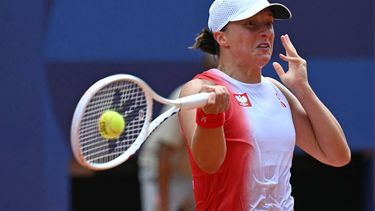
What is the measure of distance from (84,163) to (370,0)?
133 inches

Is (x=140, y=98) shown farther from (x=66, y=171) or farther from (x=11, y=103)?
(x=66, y=171)

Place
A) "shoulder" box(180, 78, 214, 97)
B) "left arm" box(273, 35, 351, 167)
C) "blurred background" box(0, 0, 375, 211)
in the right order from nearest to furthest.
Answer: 1. "shoulder" box(180, 78, 214, 97)
2. "left arm" box(273, 35, 351, 167)
3. "blurred background" box(0, 0, 375, 211)

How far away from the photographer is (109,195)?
7703 millimetres

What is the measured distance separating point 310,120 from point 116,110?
91 centimetres

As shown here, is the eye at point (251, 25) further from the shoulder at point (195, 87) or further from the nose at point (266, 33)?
the shoulder at point (195, 87)

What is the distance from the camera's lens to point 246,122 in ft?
12.9

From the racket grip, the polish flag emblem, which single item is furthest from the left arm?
the racket grip

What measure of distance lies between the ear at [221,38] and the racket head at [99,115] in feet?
1.33

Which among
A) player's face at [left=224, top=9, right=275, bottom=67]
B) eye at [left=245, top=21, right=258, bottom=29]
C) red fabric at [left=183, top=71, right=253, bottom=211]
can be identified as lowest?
red fabric at [left=183, top=71, right=253, bottom=211]

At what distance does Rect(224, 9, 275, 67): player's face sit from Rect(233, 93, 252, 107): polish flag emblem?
0.45ft

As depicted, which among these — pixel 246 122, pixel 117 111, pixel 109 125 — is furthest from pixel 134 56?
pixel 109 125

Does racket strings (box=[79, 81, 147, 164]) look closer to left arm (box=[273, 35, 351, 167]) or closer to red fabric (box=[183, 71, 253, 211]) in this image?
red fabric (box=[183, 71, 253, 211])

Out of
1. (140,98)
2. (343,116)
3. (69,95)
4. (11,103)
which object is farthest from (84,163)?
(343,116)

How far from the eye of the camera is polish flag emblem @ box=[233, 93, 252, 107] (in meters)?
3.99
